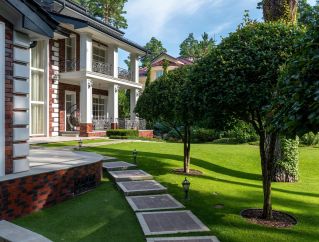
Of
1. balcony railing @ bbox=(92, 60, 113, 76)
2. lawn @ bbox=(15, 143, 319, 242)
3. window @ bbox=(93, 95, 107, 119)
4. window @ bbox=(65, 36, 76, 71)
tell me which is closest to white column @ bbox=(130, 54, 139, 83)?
window @ bbox=(93, 95, 107, 119)

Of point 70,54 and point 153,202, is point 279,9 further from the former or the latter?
point 70,54

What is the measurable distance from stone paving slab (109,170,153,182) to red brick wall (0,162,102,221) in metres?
1.36

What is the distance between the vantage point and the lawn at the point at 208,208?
5.59 meters

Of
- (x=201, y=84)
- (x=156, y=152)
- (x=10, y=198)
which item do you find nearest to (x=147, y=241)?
(x=10, y=198)

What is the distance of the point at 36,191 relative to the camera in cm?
656

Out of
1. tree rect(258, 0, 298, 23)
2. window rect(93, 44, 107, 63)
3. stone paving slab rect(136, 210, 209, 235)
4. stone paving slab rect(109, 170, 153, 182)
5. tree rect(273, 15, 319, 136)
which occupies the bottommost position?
stone paving slab rect(136, 210, 209, 235)

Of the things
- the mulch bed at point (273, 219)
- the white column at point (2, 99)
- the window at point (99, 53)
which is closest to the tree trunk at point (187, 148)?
the mulch bed at point (273, 219)

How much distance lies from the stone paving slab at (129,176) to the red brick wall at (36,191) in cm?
136

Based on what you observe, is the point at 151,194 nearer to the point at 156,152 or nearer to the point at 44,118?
the point at 156,152

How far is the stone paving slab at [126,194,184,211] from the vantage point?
6884 mm

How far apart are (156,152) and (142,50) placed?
1583cm

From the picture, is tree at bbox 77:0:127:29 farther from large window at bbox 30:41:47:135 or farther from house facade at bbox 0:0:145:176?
large window at bbox 30:41:47:135

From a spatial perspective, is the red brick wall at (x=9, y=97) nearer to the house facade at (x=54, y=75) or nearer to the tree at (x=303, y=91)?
the house facade at (x=54, y=75)

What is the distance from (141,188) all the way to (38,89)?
14261 mm
